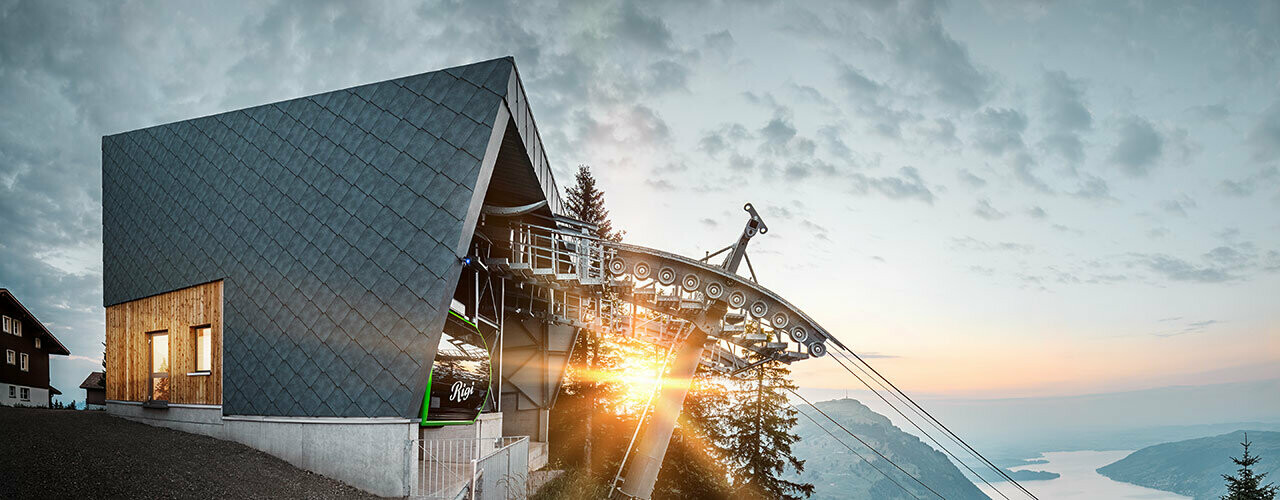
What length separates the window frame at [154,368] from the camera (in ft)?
59.5

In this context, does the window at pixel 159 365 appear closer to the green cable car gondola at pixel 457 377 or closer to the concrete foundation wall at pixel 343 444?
the concrete foundation wall at pixel 343 444

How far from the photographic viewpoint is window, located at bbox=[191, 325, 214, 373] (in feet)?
56.3

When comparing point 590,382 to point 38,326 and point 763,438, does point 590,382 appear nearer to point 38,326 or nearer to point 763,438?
point 763,438

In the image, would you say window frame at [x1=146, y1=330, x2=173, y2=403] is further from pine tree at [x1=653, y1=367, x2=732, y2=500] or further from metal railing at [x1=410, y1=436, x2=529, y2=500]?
pine tree at [x1=653, y1=367, x2=732, y2=500]

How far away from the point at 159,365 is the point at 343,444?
7.68 metres

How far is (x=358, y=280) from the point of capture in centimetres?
1494

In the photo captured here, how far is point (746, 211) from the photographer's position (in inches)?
702

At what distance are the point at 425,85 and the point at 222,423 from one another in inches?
337

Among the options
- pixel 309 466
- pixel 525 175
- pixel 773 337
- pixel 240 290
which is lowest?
pixel 309 466

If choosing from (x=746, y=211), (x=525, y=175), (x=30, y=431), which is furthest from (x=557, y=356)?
(x=30, y=431)

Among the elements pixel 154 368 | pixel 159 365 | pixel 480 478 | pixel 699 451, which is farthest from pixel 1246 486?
pixel 154 368

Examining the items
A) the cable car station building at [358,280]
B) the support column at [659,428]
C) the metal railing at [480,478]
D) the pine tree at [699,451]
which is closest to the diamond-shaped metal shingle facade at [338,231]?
the cable car station building at [358,280]

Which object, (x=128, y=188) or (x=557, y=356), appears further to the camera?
(x=557, y=356)

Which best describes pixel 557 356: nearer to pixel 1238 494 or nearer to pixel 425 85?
pixel 425 85
